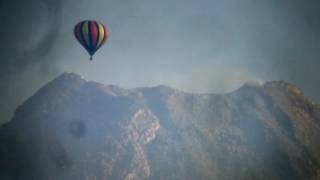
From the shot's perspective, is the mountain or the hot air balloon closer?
the hot air balloon

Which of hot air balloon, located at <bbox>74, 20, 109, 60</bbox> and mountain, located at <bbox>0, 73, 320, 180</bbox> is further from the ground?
hot air balloon, located at <bbox>74, 20, 109, 60</bbox>

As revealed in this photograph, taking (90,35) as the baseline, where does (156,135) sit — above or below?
below

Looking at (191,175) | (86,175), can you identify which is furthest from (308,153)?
(86,175)

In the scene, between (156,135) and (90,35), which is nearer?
(90,35)

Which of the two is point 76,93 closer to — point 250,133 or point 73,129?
point 73,129
